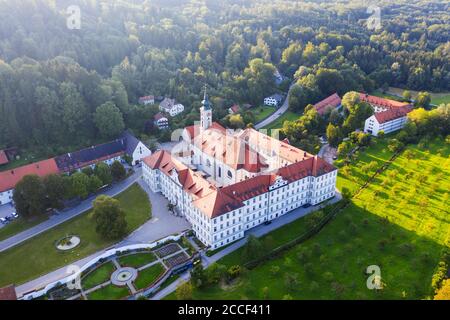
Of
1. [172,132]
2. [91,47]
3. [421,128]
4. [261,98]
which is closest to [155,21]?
[91,47]

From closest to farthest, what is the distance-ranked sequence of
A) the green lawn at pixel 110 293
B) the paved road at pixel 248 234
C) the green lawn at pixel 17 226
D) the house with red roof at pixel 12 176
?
1. the green lawn at pixel 110 293
2. the paved road at pixel 248 234
3. the green lawn at pixel 17 226
4. the house with red roof at pixel 12 176

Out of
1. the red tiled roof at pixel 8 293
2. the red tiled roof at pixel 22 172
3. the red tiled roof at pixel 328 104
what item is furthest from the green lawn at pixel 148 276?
the red tiled roof at pixel 328 104

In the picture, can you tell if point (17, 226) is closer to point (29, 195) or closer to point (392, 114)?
point (29, 195)

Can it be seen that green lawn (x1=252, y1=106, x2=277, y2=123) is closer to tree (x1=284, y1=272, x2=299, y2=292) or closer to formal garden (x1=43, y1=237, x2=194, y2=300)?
formal garden (x1=43, y1=237, x2=194, y2=300)

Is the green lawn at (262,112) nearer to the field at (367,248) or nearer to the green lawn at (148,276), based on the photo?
the field at (367,248)

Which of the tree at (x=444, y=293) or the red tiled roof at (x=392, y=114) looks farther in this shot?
the red tiled roof at (x=392, y=114)

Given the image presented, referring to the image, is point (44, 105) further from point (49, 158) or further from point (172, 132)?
point (172, 132)
